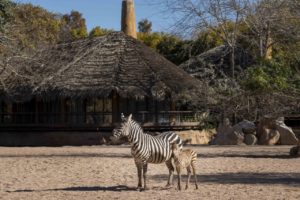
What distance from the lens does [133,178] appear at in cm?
1603

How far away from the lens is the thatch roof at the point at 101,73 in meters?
35.4

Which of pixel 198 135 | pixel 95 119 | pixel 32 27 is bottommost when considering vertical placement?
pixel 198 135

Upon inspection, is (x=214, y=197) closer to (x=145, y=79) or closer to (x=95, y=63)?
(x=145, y=79)

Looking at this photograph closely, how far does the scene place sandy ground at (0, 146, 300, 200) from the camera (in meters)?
12.9

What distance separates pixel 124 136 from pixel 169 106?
25301mm

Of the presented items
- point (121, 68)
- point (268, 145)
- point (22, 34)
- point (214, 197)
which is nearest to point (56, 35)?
point (121, 68)

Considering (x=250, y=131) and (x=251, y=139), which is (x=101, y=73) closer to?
(x=250, y=131)

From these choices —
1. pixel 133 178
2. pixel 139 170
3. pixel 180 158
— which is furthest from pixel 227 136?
pixel 139 170

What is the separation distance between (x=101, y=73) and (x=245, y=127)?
10.3 metres

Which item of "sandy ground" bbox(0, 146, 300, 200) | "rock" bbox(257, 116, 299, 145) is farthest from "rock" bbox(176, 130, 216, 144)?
"sandy ground" bbox(0, 146, 300, 200)

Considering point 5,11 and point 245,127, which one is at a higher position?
point 5,11

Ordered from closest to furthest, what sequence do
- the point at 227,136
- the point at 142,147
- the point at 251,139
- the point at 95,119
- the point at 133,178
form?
the point at 142,147 < the point at 133,178 < the point at 251,139 < the point at 227,136 < the point at 95,119

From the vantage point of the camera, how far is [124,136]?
13.1 m

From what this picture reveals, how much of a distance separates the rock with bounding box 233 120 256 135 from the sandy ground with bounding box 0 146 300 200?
645cm
